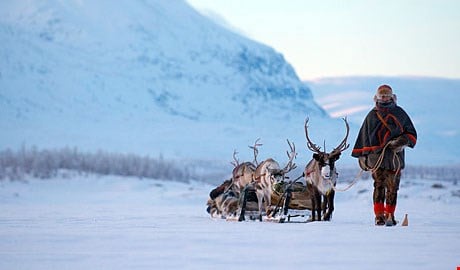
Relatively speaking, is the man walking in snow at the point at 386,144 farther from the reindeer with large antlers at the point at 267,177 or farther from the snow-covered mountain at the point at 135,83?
the snow-covered mountain at the point at 135,83

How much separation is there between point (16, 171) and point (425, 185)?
22.3m

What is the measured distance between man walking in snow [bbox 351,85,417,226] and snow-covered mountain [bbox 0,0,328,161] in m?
101

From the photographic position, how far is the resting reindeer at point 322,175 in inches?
502

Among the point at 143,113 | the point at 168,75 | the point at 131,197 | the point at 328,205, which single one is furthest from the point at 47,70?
the point at 328,205

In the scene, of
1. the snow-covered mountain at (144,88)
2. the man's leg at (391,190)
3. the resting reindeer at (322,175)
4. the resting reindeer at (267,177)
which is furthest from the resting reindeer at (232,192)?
the snow-covered mountain at (144,88)

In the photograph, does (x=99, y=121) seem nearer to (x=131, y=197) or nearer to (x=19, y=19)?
(x=19, y=19)

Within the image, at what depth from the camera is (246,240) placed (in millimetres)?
10430

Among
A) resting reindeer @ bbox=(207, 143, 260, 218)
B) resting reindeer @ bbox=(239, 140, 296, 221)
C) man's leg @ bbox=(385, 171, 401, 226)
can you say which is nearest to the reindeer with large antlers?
resting reindeer @ bbox=(239, 140, 296, 221)

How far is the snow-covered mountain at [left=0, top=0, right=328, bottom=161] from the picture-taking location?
128 meters

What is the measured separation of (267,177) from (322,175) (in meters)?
1.08

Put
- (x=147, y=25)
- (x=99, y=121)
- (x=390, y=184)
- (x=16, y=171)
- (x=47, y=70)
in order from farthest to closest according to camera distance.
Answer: (x=147, y=25), (x=47, y=70), (x=99, y=121), (x=16, y=171), (x=390, y=184)

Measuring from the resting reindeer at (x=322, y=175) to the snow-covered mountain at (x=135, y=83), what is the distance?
100664mm

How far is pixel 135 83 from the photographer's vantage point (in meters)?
157

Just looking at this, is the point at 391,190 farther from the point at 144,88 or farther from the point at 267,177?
the point at 144,88
